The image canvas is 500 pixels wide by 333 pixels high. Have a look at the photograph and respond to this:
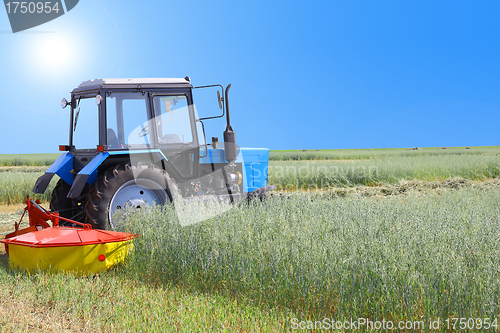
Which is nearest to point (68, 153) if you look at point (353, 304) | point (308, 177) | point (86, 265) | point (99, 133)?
point (99, 133)

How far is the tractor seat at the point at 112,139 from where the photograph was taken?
513 cm

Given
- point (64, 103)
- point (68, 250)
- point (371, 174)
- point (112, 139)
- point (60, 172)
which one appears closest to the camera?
point (68, 250)

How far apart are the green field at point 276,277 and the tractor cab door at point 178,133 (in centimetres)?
A: 100

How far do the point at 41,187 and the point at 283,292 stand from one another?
168 inches

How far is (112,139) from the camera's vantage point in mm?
5152

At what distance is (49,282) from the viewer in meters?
3.76

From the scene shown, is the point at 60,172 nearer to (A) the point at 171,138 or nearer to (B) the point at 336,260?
(A) the point at 171,138

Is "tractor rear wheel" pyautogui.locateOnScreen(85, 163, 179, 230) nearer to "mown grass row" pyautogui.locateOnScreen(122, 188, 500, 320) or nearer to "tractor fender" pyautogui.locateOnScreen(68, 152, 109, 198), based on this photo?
"tractor fender" pyautogui.locateOnScreen(68, 152, 109, 198)

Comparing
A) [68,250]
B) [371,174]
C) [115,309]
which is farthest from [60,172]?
[371,174]

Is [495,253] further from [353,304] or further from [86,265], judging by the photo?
[86,265]

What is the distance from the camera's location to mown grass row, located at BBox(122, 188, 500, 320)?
9.16 feet

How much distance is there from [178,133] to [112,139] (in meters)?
0.99

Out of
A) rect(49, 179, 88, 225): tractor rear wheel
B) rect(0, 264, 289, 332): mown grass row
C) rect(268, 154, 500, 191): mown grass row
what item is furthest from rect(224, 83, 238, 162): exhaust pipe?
rect(268, 154, 500, 191): mown grass row

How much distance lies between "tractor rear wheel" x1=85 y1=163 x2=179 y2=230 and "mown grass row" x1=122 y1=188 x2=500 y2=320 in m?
0.34
